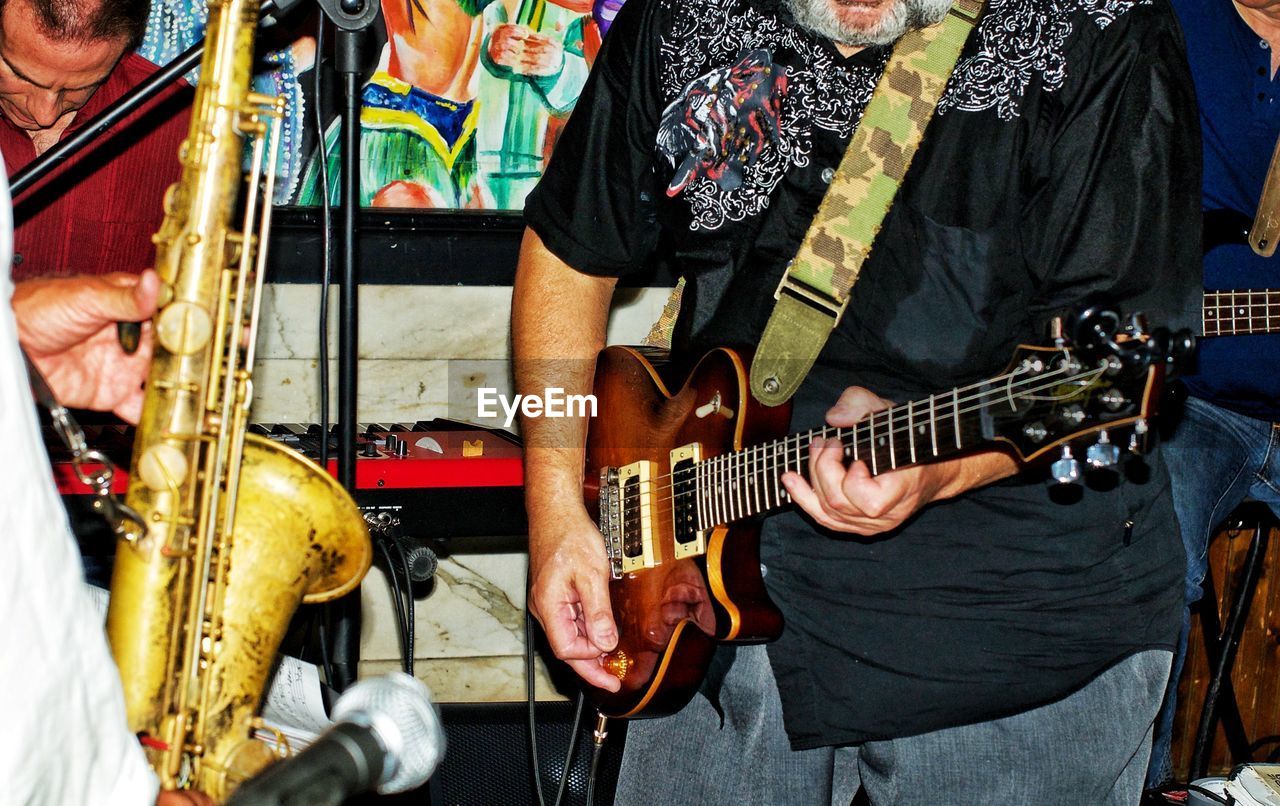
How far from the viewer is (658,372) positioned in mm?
2373

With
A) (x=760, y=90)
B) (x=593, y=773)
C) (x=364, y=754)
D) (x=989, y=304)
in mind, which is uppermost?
(x=760, y=90)

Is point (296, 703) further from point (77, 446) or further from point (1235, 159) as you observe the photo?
point (1235, 159)

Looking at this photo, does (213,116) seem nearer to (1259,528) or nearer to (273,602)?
(273,602)

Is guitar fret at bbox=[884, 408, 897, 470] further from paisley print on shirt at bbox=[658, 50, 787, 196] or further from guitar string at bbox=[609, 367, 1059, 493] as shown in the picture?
paisley print on shirt at bbox=[658, 50, 787, 196]

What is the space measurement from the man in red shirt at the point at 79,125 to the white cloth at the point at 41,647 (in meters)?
2.23

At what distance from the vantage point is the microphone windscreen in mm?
1032

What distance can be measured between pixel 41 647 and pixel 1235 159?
3292 millimetres

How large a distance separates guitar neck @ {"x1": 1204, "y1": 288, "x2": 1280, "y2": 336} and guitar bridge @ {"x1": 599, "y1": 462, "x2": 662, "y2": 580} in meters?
1.79

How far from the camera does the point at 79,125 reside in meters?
3.10

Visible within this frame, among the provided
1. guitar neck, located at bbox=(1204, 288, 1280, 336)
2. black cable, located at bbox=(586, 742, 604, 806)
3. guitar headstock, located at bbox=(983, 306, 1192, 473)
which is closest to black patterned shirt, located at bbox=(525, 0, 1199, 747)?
guitar headstock, located at bbox=(983, 306, 1192, 473)

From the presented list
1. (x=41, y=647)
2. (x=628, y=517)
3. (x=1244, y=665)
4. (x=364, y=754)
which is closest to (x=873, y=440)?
(x=628, y=517)

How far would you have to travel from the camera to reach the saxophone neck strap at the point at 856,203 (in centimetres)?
196

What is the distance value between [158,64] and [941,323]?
2542mm

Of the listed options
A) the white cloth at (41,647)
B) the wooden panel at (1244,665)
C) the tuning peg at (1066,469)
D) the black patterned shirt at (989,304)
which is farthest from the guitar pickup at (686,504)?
the wooden panel at (1244,665)
